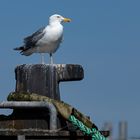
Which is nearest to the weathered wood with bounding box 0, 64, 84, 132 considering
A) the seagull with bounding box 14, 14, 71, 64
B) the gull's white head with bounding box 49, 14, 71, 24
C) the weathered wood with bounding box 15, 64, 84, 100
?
the weathered wood with bounding box 15, 64, 84, 100

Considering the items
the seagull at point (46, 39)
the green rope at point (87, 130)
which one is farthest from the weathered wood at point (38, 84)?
the seagull at point (46, 39)

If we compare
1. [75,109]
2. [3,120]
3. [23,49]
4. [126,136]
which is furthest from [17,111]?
[23,49]

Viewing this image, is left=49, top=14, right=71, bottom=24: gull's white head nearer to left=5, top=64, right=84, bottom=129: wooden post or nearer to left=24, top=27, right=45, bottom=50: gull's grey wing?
left=24, top=27, right=45, bottom=50: gull's grey wing

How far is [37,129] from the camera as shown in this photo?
15.9 ft

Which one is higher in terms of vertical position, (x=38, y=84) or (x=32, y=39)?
(x=32, y=39)

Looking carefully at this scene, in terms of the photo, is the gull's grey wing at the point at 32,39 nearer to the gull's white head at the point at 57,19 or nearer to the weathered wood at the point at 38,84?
the gull's white head at the point at 57,19

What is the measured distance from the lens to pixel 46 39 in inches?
424

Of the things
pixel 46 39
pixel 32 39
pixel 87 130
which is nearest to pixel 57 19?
pixel 46 39

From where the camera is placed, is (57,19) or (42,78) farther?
Result: (57,19)

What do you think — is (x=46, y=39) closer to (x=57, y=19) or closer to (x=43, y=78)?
(x=57, y=19)

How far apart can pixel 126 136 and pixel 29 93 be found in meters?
1.02

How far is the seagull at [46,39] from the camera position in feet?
31.1

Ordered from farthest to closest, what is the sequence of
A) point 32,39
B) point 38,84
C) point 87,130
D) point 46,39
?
point 46,39 → point 32,39 → point 38,84 → point 87,130

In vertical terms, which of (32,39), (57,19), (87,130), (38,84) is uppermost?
(57,19)
